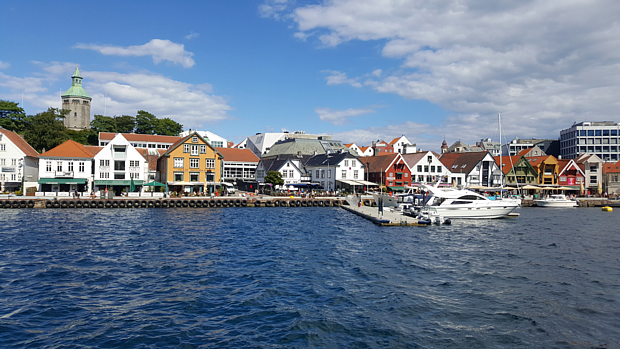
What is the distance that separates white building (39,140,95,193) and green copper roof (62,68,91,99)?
8753 centimetres

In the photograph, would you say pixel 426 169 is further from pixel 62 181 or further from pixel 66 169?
pixel 62 181

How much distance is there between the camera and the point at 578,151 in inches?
4948

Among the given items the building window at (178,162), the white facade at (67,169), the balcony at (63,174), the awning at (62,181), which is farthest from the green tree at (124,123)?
the building window at (178,162)

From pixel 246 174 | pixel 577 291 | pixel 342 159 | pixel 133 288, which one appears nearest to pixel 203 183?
pixel 246 174

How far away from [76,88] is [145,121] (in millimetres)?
51910

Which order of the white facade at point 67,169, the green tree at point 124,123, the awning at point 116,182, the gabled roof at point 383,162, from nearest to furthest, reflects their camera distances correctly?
the white facade at point 67,169
the awning at point 116,182
the gabled roof at point 383,162
the green tree at point 124,123

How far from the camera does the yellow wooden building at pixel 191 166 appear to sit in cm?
6906

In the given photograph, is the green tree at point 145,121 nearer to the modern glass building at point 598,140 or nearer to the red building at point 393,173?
the red building at point 393,173

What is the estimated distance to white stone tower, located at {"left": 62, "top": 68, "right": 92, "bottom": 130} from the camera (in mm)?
138000

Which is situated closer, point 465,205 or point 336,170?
point 465,205

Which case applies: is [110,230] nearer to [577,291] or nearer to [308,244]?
[308,244]

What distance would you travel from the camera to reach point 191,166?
70.6 metres

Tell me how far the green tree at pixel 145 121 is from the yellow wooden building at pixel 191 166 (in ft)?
137

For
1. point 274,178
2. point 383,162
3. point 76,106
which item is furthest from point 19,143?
point 76,106
